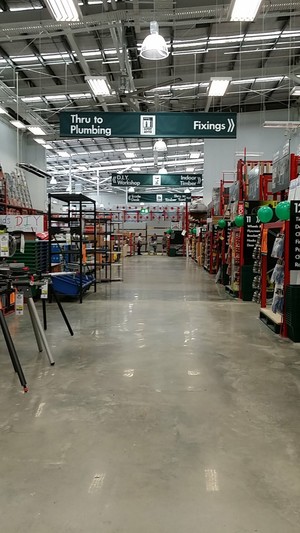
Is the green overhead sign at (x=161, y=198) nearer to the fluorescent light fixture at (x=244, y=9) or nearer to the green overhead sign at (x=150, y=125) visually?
the green overhead sign at (x=150, y=125)

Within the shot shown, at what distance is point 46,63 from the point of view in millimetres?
11375

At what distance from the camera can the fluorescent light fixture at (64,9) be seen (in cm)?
597

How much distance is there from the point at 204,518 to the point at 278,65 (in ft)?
45.7

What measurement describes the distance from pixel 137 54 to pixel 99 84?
2.89m

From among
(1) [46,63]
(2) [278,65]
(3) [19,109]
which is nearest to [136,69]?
(1) [46,63]

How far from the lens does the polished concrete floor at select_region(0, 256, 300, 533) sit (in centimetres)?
203

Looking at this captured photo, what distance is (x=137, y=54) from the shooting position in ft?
36.6

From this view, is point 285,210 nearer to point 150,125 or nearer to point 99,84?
point 150,125

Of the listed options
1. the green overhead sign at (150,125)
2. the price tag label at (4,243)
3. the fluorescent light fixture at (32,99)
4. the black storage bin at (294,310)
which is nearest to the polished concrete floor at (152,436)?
the black storage bin at (294,310)

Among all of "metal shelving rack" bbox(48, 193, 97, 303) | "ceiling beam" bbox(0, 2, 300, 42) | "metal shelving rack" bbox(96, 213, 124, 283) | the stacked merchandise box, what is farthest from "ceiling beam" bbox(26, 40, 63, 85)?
the stacked merchandise box

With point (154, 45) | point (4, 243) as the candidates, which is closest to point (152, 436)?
point (4, 243)

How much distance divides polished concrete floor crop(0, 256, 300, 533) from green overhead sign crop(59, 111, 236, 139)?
3995mm

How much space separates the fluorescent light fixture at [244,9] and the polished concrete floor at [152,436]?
468 centimetres

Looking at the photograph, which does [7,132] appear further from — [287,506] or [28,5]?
[287,506]
